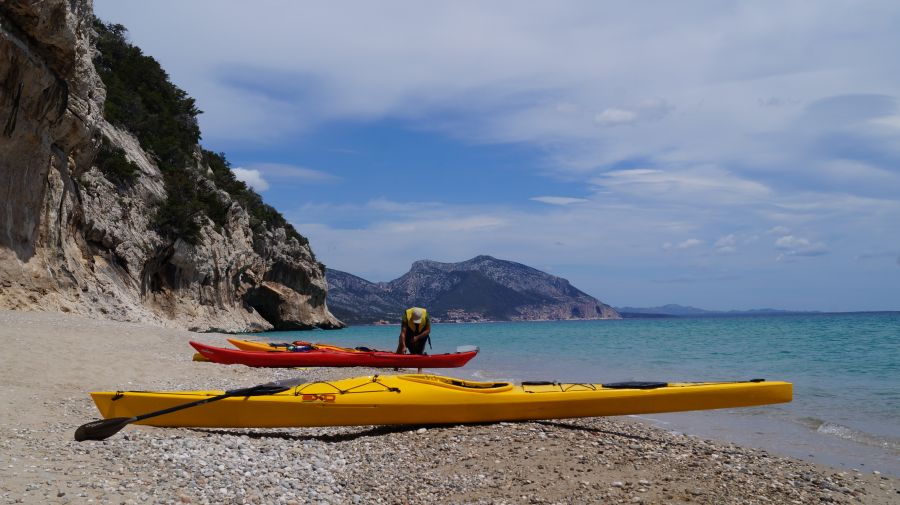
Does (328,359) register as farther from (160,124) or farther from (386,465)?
(160,124)

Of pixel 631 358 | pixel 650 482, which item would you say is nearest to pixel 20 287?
pixel 650 482

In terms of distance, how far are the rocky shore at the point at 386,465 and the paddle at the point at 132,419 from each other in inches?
5.6

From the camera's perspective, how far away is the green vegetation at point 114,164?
2433 centimetres

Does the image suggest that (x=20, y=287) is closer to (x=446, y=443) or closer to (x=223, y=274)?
(x=446, y=443)

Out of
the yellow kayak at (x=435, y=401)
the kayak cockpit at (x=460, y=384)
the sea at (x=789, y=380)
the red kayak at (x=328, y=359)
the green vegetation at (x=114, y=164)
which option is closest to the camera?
the yellow kayak at (x=435, y=401)

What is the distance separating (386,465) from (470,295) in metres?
138

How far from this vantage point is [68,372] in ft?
27.5

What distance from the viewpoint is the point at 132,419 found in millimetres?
5262

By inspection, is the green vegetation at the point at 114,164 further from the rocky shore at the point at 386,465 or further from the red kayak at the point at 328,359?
the rocky shore at the point at 386,465

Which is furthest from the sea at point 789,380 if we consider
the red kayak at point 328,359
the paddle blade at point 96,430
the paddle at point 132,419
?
the paddle blade at point 96,430

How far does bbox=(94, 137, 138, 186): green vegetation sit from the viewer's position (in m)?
24.3

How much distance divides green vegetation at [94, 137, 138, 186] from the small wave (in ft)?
84.0

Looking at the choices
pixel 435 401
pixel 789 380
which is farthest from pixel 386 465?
pixel 789 380

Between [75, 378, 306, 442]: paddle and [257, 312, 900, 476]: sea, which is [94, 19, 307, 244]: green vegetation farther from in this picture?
[75, 378, 306, 442]: paddle
